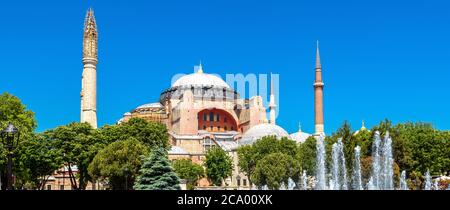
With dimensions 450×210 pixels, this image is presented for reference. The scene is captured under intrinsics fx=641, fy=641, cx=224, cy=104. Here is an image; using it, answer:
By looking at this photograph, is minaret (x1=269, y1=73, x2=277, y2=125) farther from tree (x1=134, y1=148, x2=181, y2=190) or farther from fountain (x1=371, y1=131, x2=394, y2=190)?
tree (x1=134, y1=148, x2=181, y2=190)

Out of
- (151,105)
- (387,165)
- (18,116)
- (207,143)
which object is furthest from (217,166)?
(151,105)

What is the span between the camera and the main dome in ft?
254

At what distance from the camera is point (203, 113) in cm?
7450

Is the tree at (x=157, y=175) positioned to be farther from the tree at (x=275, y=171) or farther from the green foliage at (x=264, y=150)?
the green foliage at (x=264, y=150)

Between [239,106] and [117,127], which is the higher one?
[239,106]

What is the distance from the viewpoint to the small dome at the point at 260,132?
66.3 meters

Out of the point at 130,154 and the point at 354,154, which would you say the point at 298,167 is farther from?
the point at 130,154

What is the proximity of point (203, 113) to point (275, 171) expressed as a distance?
31342mm

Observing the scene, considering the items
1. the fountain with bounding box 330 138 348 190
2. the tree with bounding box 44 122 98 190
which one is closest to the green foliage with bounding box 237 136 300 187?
the fountain with bounding box 330 138 348 190

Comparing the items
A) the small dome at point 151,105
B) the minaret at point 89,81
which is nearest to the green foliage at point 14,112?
the minaret at point 89,81

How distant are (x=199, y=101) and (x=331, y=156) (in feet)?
114

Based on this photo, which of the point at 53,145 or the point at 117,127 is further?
the point at 117,127

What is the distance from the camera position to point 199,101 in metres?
74.1
